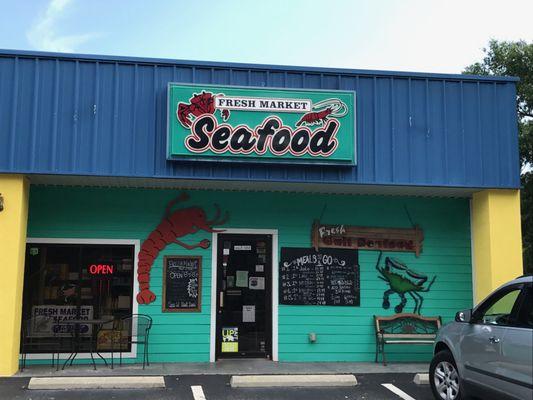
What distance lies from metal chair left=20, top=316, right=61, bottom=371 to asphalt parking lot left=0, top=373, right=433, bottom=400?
117 centimetres

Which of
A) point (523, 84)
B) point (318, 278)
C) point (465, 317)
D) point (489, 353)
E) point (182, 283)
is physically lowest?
point (489, 353)

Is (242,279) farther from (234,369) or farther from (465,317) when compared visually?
(465,317)

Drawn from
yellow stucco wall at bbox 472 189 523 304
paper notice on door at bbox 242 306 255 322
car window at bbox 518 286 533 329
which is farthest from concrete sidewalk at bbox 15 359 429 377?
car window at bbox 518 286 533 329

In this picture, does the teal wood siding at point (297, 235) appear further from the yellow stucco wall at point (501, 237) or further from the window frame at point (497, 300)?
the window frame at point (497, 300)

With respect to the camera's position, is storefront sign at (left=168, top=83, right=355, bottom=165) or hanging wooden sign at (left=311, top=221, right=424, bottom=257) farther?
hanging wooden sign at (left=311, top=221, right=424, bottom=257)

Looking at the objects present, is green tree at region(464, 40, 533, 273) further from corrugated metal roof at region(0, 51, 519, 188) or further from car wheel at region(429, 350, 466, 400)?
car wheel at region(429, 350, 466, 400)

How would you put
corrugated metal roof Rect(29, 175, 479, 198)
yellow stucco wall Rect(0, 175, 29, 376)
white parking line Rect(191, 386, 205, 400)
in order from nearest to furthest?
white parking line Rect(191, 386, 205, 400)
yellow stucco wall Rect(0, 175, 29, 376)
corrugated metal roof Rect(29, 175, 479, 198)

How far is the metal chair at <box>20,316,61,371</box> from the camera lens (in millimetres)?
9312

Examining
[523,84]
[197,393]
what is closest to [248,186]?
[197,393]

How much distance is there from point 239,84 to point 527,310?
5651mm

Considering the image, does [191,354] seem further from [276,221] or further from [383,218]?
[383,218]

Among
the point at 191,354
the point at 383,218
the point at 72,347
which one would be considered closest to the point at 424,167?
the point at 383,218

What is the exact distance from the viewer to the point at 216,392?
773 cm

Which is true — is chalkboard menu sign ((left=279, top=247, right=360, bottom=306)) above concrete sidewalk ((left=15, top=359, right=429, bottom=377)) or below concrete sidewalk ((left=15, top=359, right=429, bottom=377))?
above
